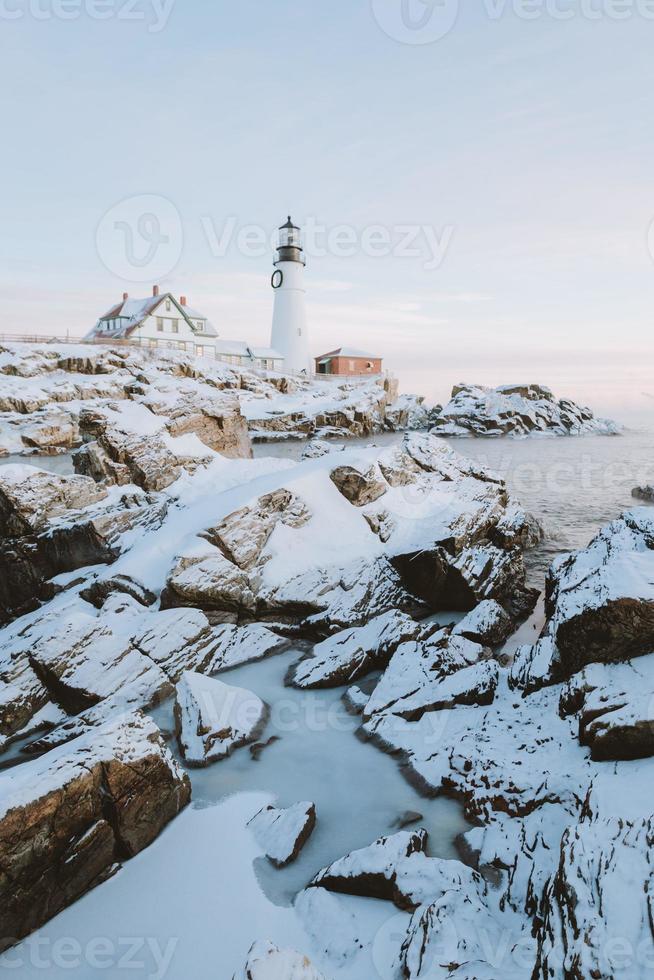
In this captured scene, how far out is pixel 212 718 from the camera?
810 centimetres

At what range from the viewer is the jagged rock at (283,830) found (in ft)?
19.3

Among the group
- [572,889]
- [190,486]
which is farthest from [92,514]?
[572,889]

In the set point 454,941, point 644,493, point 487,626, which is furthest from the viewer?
point 644,493

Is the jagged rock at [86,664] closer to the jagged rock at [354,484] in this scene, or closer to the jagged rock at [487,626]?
the jagged rock at [487,626]

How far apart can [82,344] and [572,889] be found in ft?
199

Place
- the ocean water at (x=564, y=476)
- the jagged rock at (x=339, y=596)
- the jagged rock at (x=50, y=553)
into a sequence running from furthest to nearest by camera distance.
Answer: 1. the ocean water at (x=564, y=476)
2. the jagged rock at (x=50, y=553)
3. the jagged rock at (x=339, y=596)

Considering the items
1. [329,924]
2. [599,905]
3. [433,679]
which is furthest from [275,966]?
[433,679]

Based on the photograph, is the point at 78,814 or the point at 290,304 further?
the point at 290,304

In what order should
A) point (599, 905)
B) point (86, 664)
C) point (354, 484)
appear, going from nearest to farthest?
point (599, 905) → point (86, 664) → point (354, 484)

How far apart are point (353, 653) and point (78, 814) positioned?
5558 mm

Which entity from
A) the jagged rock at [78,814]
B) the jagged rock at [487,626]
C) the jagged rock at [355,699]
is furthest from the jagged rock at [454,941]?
the jagged rock at [487,626]

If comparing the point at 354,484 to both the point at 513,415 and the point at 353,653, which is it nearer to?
the point at 353,653

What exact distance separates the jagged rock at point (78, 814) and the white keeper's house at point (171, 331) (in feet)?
205

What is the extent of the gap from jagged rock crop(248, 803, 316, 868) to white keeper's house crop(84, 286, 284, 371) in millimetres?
63047
